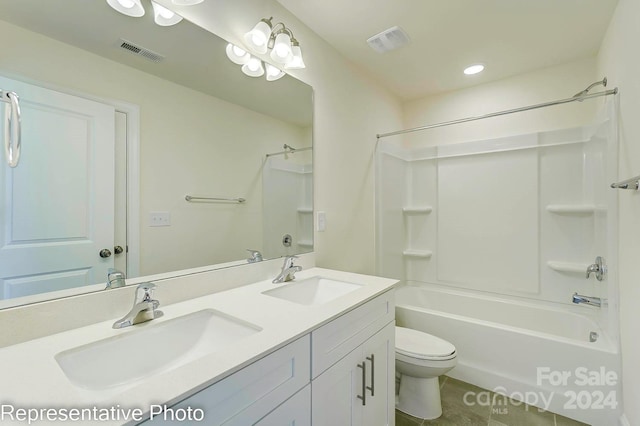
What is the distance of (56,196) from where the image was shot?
35.1 inches

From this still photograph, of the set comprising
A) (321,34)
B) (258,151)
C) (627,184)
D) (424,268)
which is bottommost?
(424,268)

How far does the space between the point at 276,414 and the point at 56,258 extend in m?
0.86

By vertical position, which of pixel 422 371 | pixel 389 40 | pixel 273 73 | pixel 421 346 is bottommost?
pixel 422 371

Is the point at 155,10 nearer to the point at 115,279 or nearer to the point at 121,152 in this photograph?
the point at 121,152

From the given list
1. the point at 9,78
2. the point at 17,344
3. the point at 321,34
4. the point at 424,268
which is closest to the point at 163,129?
the point at 9,78

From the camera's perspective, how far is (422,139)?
3.04 m

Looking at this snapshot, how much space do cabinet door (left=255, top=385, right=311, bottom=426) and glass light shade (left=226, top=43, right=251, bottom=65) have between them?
1.49m

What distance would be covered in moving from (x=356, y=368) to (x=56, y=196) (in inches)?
48.5

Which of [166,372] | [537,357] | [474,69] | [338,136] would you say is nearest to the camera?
[166,372]

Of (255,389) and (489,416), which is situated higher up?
(255,389)

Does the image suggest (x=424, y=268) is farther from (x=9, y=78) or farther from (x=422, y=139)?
(x=9, y=78)

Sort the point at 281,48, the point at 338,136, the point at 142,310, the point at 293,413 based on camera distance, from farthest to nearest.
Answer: the point at 338,136
the point at 281,48
the point at 142,310
the point at 293,413

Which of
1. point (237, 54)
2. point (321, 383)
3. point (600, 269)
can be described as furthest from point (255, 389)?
point (600, 269)

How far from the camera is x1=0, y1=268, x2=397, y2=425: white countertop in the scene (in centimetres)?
54
